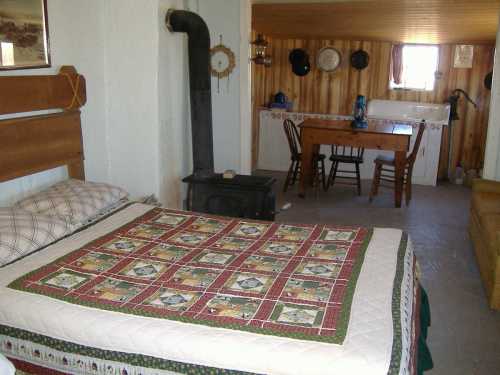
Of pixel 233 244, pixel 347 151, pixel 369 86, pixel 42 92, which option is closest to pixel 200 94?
pixel 42 92

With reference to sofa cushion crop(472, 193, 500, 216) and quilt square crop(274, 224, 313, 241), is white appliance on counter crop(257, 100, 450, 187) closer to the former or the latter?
sofa cushion crop(472, 193, 500, 216)

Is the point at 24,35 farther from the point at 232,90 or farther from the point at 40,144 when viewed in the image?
the point at 232,90

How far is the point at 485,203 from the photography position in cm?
420

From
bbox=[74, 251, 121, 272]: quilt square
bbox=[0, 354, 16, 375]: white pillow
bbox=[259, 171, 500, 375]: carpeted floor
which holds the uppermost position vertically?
bbox=[0, 354, 16, 375]: white pillow

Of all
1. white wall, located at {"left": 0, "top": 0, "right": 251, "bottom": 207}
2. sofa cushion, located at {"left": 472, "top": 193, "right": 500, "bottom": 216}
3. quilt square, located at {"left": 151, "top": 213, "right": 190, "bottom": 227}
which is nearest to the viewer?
quilt square, located at {"left": 151, "top": 213, "right": 190, "bottom": 227}

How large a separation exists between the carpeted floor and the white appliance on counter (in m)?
0.24

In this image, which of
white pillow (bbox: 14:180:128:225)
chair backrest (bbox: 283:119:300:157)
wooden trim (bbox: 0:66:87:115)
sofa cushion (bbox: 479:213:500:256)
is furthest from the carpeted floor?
wooden trim (bbox: 0:66:87:115)

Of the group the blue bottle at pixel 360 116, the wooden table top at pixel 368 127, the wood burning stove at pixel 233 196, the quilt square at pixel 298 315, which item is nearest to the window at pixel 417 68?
the wooden table top at pixel 368 127

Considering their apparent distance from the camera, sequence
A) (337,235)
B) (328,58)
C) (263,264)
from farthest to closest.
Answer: (328,58) < (337,235) < (263,264)

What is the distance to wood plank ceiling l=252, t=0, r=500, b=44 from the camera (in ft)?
16.9

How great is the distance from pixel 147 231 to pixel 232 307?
1.01m

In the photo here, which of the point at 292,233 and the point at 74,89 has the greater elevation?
the point at 74,89

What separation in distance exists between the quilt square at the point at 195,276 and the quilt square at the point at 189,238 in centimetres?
34

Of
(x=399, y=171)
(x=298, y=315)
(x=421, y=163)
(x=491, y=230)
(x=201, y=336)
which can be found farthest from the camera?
(x=421, y=163)
